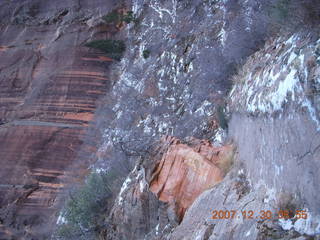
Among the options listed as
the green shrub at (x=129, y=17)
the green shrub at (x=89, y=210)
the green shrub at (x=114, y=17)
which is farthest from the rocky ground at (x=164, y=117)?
the green shrub at (x=89, y=210)

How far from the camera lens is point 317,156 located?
310cm

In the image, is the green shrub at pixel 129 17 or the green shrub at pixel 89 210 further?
the green shrub at pixel 129 17

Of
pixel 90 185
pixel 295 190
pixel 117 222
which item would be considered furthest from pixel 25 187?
pixel 295 190

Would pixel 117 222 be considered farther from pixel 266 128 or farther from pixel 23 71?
pixel 23 71

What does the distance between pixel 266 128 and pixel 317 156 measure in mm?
1448

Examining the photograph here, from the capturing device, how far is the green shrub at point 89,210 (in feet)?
39.5

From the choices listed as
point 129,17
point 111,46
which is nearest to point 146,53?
point 111,46

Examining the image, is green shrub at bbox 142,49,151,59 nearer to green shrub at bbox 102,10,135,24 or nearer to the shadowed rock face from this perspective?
the shadowed rock face

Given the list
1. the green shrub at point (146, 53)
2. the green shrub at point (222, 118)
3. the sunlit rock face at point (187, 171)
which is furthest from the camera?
the green shrub at point (146, 53)

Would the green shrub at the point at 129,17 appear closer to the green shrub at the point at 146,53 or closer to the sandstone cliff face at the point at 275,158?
the green shrub at the point at 146,53
